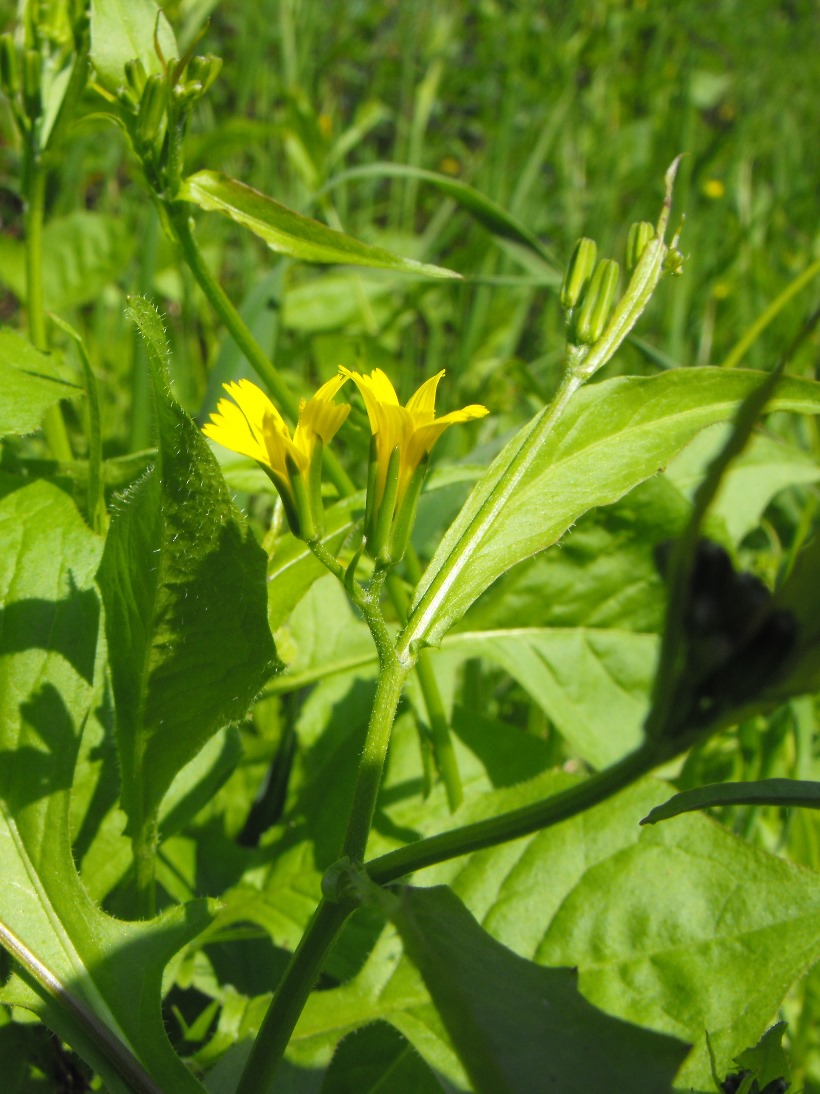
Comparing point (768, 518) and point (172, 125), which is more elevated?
point (172, 125)

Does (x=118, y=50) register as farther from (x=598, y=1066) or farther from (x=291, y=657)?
(x=598, y=1066)

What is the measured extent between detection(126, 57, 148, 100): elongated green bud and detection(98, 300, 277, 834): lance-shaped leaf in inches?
14.4

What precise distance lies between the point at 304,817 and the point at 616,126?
123 inches

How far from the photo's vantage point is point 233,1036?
3.20 ft

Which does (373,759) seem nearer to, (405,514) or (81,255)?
(405,514)

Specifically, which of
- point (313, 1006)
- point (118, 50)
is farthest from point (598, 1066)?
point (118, 50)

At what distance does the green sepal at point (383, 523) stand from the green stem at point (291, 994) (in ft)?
0.84

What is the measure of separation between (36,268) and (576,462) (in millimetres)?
728

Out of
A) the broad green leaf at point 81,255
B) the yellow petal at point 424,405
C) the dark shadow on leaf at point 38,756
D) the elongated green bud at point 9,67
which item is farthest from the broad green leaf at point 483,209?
the dark shadow on leaf at point 38,756

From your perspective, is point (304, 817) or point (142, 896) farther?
point (304, 817)

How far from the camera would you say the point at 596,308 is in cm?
89

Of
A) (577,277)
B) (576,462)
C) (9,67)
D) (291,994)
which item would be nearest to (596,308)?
(577,277)

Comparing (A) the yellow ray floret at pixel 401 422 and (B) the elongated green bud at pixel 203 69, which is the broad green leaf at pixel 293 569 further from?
(B) the elongated green bud at pixel 203 69

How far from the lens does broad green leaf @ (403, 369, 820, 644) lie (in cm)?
81
